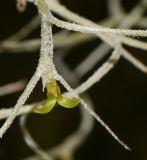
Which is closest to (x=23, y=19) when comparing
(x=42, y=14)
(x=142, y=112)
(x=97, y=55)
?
(x=97, y=55)

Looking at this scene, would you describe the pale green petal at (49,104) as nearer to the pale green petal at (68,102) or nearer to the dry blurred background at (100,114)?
the pale green petal at (68,102)

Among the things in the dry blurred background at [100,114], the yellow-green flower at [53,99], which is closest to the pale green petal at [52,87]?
the yellow-green flower at [53,99]

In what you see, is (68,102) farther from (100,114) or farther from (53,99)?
(100,114)

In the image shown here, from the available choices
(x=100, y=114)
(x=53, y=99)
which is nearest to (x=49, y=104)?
(x=53, y=99)

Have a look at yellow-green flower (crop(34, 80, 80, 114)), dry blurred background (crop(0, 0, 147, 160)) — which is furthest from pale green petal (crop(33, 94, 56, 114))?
dry blurred background (crop(0, 0, 147, 160))

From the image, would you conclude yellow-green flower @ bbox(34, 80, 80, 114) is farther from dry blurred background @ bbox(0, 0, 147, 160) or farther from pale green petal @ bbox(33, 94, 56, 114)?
dry blurred background @ bbox(0, 0, 147, 160)

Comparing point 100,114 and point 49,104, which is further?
point 100,114

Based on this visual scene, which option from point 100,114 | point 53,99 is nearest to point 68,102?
point 53,99

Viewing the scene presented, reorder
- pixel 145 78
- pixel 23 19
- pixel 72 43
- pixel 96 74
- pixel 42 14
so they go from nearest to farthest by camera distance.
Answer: pixel 42 14 → pixel 96 74 → pixel 72 43 → pixel 23 19 → pixel 145 78

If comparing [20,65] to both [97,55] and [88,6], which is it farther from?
[97,55]

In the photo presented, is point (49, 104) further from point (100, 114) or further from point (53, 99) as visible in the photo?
point (100, 114)
